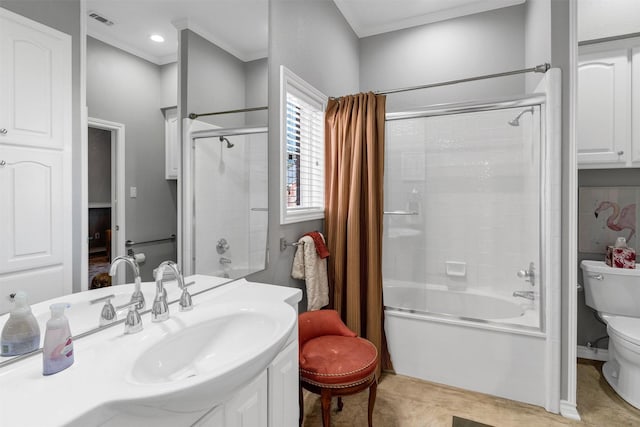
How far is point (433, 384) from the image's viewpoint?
2.19m

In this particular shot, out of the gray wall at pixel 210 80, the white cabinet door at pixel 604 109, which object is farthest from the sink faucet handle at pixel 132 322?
the white cabinet door at pixel 604 109

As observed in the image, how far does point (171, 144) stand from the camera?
1.22 metres

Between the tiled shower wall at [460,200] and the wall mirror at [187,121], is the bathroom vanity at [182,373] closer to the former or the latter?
the wall mirror at [187,121]

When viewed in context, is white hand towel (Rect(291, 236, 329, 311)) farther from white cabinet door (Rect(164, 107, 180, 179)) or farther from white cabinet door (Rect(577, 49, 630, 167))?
white cabinet door (Rect(577, 49, 630, 167))

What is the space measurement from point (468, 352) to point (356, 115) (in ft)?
5.66

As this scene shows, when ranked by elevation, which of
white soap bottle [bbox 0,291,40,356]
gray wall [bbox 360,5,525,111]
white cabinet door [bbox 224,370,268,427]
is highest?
gray wall [bbox 360,5,525,111]

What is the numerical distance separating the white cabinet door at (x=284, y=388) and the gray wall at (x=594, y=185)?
2.44 metres

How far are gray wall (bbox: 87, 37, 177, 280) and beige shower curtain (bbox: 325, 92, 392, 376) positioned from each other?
1.25m

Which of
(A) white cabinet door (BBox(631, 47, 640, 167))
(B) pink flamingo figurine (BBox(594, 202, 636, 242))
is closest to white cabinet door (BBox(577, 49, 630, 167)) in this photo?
(A) white cabinet door (BBox(631, 47, 640, 167))

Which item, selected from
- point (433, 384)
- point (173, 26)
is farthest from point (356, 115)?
point (433, 384)

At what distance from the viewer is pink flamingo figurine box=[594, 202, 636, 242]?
2.42 meters

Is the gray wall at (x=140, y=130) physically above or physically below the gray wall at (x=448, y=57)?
below

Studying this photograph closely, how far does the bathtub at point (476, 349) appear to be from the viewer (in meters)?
1.99

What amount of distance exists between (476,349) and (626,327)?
90 cm
